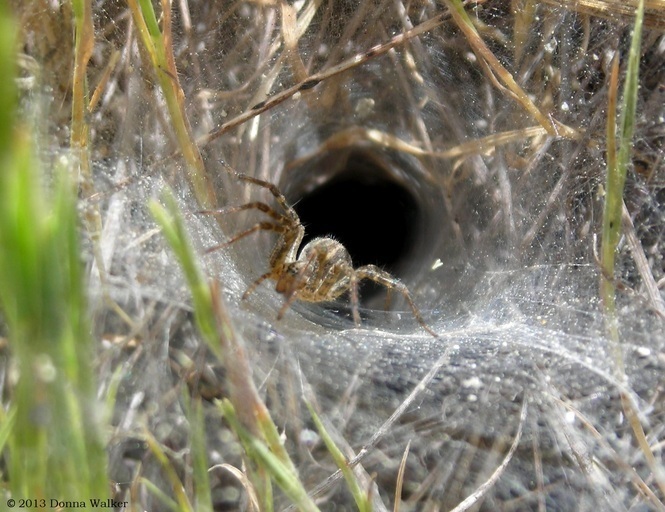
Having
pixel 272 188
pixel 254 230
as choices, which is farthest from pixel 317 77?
pixel 254 230

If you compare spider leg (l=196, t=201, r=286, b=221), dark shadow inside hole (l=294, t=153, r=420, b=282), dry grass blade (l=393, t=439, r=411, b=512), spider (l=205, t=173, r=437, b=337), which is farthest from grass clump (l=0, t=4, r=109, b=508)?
dark shadow inside hole (l=294, t=153, r=420, b=282)

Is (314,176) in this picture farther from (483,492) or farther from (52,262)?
(52,262)

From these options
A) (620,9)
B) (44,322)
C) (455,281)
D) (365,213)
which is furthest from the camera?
(365,213)

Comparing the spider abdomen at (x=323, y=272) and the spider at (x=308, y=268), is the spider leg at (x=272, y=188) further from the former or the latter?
the spider abdomen at (x=323, y=272)

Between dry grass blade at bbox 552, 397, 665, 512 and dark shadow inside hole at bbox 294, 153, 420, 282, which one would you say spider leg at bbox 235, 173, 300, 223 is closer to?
dark shadow inside hole at bbox 294, 153, 420, 282

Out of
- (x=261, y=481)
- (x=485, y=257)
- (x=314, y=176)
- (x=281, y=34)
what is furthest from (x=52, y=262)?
(x=314, y=176)

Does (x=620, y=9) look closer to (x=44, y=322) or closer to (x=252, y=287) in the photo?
(x=252, y=287)

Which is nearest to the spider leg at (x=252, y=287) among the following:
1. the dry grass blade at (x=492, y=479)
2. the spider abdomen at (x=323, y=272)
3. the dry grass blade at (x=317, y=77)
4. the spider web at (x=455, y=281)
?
the spider web at (x=455, y=281)
